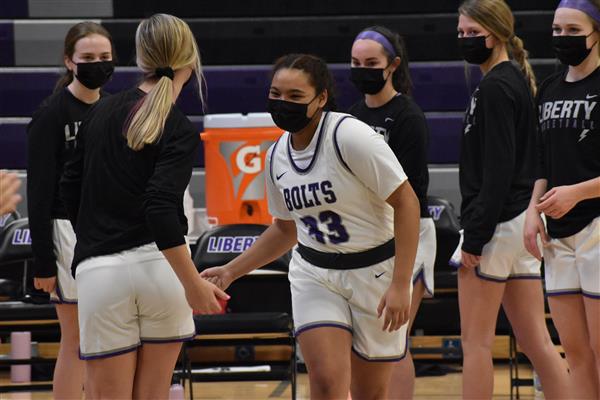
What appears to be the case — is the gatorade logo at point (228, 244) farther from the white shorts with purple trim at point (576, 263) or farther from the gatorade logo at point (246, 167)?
the white shorts with purple trim at point (576, 263)

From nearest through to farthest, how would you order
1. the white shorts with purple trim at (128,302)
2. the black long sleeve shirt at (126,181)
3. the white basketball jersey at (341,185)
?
the black long sleeve shirt at (126,181) < the white shorts with purple trim at (128,302) < the white basketball jersey at (341,185)

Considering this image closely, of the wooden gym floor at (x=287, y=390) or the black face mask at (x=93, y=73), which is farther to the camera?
the wooden gym floor at (x=287, y=390)

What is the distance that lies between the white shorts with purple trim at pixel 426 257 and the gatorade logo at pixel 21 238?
2.67 meters

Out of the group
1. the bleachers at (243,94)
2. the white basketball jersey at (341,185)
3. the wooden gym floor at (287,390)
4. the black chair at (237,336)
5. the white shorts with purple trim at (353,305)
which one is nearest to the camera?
the white basketball jersey at (341,185)

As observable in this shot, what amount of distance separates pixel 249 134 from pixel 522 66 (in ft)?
8.62

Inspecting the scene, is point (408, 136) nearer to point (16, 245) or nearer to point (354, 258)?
point (354, 258)

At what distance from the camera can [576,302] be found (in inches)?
159

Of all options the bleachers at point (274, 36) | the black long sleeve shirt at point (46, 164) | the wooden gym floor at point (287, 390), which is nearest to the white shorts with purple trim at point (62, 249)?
the black long sleeve shirt at point (46, 164)

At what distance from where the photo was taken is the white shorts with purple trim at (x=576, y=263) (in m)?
3.96

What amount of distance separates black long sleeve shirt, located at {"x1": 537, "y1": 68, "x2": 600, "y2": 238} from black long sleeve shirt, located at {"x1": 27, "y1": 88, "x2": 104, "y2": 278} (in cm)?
190

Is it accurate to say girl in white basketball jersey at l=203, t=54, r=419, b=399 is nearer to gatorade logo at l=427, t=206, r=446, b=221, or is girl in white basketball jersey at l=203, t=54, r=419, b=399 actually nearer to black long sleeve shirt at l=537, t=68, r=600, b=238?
black long sleeve shirt at l=537, t=68, r=600, b=238

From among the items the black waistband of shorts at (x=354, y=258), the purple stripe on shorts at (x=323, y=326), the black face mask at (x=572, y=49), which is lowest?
the purple stripe on shorts at (x=323, y=326)

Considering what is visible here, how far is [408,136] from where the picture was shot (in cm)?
460

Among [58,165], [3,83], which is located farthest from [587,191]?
[3,83]
